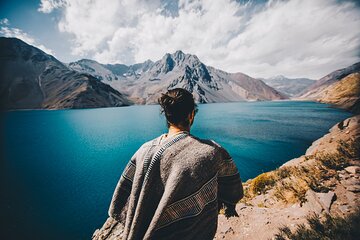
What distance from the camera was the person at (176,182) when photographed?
1717mm

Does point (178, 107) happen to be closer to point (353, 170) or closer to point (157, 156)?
point (157, 156)

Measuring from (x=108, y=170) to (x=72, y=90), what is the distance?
7876 inches

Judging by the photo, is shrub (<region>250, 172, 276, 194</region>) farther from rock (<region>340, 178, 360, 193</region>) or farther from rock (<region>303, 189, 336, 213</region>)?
rock (<region>340, 178, 360, 193</region>)

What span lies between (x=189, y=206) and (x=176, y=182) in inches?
15.3

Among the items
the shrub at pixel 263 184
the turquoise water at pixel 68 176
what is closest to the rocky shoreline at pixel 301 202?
the shrub at pixel 263 184

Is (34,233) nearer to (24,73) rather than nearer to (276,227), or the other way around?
(276,227)

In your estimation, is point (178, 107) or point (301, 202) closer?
point (178, 107)

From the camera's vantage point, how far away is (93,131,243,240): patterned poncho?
1713 millimetres

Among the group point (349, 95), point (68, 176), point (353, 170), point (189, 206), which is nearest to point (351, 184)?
point (353, 170)

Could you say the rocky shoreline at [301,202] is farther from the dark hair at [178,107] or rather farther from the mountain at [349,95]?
the mountain at [349,95]

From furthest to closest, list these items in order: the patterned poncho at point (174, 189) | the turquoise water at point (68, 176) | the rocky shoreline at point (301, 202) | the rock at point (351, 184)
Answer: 1. the turquoise water at point (68, 176)
2. the rock at point (351, 184)
3. the rocky shoreline at point (301, 202)
4. the patterned poncho at point (174, 189)

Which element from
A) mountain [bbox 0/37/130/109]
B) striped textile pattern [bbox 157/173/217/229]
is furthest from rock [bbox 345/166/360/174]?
mountain [bbox 0/37/130/109]

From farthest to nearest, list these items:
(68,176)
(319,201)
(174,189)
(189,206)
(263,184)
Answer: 1. (68,176)
2. (263,184)
3. (319,201)
4. (189,206)
5. (174,189)

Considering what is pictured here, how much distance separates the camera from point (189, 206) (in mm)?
1828
